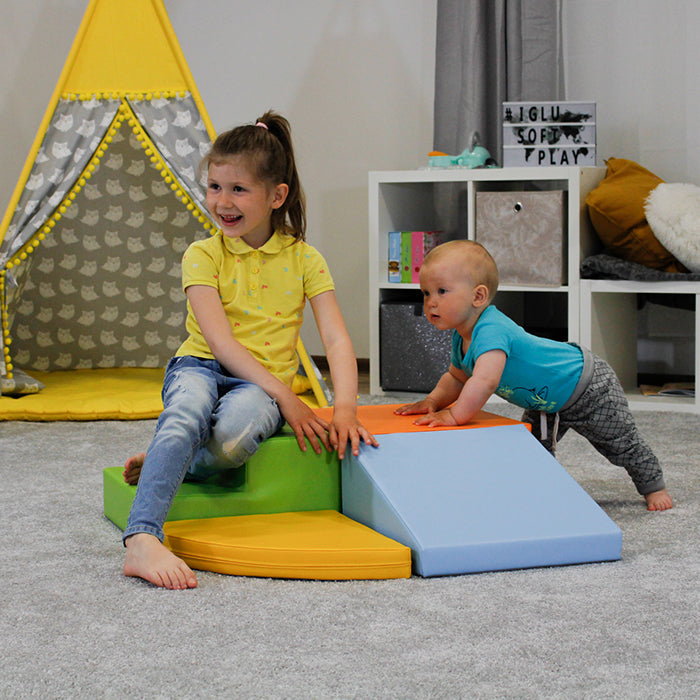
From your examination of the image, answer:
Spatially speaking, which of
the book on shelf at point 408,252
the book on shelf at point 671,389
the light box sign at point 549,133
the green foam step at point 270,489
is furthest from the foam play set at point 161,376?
the book on shelf at point 671,389

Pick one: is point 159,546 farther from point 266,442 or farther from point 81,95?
point 81,95

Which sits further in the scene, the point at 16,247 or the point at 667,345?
the point at 667,345

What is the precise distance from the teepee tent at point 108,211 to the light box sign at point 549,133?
845 mm

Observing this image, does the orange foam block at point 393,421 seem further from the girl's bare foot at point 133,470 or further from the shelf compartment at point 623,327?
the shelf compartment at point 623,327

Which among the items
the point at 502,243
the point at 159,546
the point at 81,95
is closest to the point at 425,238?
the point at 502,243

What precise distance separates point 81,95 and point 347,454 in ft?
5.15

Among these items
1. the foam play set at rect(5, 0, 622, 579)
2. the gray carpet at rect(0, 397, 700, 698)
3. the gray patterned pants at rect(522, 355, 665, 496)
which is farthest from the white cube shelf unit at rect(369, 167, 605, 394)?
the gray carpet at rect(0, 397, 700, 698)

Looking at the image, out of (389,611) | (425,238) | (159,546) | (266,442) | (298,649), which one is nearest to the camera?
(298,649)

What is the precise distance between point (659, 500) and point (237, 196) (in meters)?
0.87

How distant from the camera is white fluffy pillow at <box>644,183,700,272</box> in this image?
2.47m

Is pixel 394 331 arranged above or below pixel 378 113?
below

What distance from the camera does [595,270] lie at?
2.61 meters

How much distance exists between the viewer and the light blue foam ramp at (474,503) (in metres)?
1.32

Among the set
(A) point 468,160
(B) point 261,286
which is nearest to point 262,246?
(B) point 261,286
